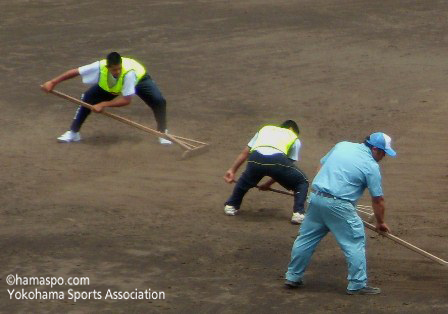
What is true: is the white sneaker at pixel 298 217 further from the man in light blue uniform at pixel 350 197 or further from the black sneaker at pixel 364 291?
the black sneaker at pixel 364 291

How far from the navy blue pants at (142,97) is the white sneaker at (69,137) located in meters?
0.08

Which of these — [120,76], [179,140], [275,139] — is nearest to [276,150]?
[275,139]

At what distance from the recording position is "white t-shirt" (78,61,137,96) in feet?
55.6

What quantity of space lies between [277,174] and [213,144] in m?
3.43

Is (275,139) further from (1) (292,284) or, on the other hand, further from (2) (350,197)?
(1) (292,284)

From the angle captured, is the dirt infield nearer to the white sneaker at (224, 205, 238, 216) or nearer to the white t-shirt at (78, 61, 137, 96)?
the white sneaker at (224, 205, 238, 216)

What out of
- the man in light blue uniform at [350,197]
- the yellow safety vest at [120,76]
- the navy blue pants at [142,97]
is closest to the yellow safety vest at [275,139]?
the man in light blue uniform at [350,197]

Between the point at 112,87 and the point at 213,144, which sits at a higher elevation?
the point at 112,87

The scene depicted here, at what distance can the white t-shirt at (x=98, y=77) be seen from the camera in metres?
17.0

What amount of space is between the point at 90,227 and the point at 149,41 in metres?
8.80

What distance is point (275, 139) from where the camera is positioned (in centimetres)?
1456

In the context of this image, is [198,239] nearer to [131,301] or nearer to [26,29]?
[131,301]

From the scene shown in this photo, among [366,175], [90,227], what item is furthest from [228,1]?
[366,175]

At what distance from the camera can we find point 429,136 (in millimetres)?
17938
